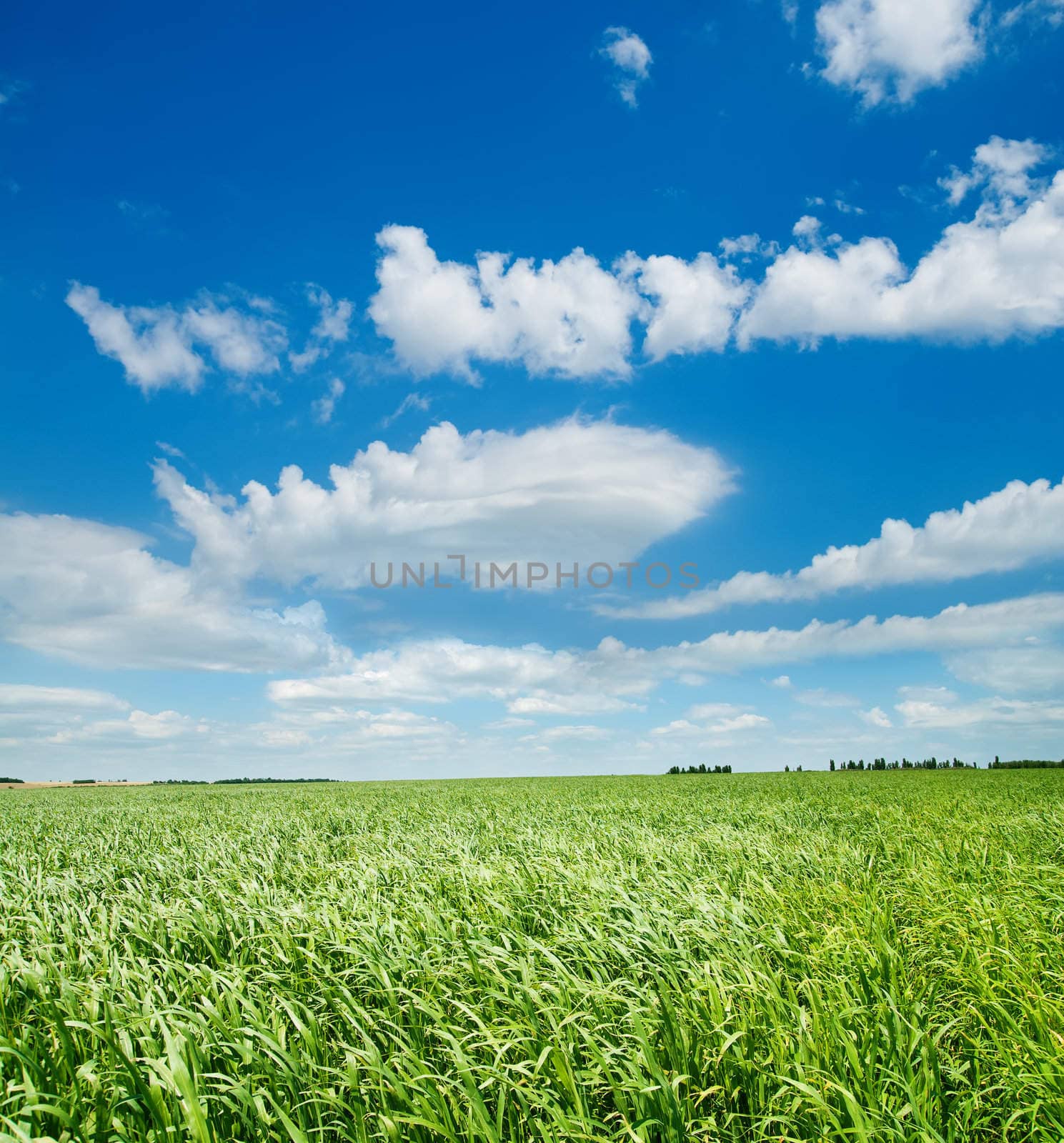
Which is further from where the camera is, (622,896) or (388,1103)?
(622,896)

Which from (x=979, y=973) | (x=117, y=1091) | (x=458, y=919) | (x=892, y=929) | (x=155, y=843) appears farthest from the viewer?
(x=155, y=843)

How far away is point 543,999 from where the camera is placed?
444 centimetres

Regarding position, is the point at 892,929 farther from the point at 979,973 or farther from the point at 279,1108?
the point at 279,1108

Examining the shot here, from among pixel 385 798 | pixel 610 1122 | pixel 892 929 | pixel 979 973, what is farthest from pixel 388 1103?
pixel 385 798

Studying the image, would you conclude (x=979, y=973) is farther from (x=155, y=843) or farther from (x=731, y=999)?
(x=155, y=843)

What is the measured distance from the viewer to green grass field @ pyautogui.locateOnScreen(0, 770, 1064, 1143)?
10.7 ft

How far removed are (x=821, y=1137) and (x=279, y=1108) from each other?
7.73ft

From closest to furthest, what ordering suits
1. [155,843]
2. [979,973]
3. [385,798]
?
[979,973] → [155,843] → [385,798]

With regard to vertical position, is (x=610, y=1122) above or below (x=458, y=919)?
below

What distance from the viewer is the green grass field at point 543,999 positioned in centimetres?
326

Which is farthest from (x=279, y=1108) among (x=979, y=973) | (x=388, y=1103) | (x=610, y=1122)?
(x=979, y=973)

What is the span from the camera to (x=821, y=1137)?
300 centimetres

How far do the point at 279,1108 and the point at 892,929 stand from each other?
5199 mm

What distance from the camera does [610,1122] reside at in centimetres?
353
